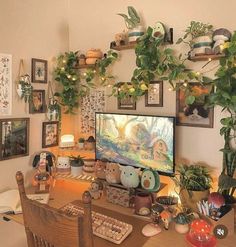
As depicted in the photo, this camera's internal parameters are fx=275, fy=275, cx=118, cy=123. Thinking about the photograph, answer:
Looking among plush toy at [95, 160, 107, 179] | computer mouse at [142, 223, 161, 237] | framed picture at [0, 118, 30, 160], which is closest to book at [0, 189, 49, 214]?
framed picture at [0, 118, 30, 160]

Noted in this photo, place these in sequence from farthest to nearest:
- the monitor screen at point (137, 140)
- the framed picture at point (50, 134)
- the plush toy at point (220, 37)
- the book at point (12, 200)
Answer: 1. the framed picture at point (50, 134)
2. the monitor screen at point (137, 140)
3. the book at point (12, 200)
4. the plush toy at point (220, 37)

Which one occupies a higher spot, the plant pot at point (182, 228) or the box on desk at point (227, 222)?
the box on desk at point (227, 222)

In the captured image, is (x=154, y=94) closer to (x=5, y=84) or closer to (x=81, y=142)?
(x=81, y=142)

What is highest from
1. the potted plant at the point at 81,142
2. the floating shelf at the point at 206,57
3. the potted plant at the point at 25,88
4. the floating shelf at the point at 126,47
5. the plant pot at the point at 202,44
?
the floating shelf at the point at 126,47

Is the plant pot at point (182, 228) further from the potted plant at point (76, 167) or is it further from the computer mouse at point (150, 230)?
the potted plant at point (76, 167)

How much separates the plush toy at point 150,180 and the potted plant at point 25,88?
42.3 inches

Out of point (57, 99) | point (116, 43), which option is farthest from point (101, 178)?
point (116, 43)

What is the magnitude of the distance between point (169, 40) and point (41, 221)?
1380 mm

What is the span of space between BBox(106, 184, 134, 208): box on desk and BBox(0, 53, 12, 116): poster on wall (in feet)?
3.07

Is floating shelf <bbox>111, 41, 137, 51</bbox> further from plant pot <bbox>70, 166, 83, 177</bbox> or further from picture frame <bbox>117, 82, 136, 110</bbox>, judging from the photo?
plant pot <bbox>70, 166, 83, 177</bbox>

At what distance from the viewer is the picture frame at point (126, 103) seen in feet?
6.90

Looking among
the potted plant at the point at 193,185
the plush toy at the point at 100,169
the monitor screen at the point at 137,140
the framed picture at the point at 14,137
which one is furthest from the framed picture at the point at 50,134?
the potted plant at the point at 193,185

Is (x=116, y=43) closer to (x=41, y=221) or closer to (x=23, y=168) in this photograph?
(x=23, y=168)

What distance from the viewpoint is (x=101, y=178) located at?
6.54ft
